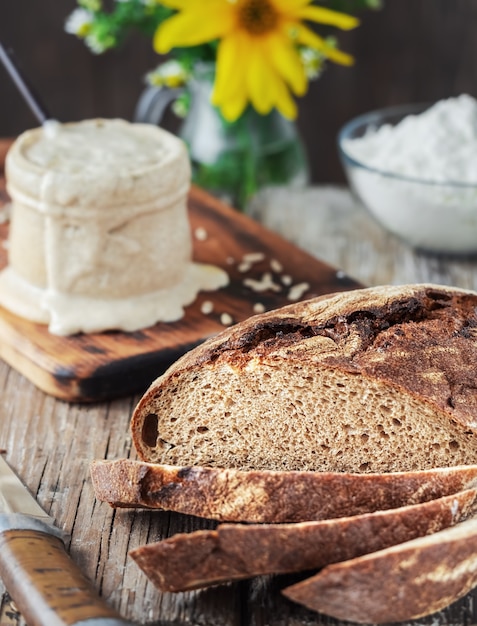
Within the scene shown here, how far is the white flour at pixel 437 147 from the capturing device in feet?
12.1

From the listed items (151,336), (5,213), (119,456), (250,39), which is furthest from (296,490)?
(5,213)

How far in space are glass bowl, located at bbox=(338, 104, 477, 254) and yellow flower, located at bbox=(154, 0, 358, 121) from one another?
1.42 ft

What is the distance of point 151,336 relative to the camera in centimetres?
320

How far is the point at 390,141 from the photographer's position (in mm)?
3939

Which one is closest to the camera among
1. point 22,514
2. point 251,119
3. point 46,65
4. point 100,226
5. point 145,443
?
point 22,514

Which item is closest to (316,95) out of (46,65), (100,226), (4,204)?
(46,65)

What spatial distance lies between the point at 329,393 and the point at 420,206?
5.16 feet

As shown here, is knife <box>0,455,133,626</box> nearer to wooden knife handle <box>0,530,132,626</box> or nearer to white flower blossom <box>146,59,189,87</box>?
wooden knife handle <box>0,530,132,626</box>

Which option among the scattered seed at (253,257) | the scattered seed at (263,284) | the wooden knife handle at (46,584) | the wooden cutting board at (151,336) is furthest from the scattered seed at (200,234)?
the wooden knife handle at (46,584)

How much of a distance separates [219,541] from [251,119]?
104 inches

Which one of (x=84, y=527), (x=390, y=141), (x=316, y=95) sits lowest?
(x=316, y=95)

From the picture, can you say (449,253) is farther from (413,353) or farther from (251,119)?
(413,353)

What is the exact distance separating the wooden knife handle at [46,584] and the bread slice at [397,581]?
0.44 meters

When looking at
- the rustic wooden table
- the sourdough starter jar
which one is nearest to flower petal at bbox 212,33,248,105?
the sourdough starter jar
